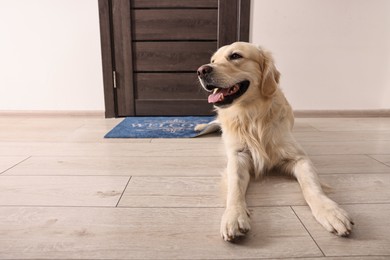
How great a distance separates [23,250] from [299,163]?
0.96 meters

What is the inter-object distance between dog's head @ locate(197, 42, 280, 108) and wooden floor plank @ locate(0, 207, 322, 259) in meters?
0.55

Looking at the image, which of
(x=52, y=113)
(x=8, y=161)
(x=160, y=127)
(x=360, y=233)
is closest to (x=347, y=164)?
(x=360, y=233)

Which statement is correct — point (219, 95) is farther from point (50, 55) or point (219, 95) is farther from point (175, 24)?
point (50, 55)

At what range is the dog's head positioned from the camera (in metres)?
1.24

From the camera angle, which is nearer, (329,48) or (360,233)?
(360,233)

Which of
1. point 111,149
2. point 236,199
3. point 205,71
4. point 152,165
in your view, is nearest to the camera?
point 236,199

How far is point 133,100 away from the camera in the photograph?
2.72m

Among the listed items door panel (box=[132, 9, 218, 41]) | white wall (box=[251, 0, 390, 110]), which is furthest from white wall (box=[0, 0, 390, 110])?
door panel (box=[132, 9, 218, 41])


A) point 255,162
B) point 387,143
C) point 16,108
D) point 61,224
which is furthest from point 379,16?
point 16,108

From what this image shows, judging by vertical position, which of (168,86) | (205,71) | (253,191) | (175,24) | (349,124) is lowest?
(349,124)

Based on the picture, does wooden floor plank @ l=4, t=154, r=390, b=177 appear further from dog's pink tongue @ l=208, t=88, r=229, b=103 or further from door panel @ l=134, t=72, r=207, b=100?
door panel @ l=134, t=72, r=207, b=100

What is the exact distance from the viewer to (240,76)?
4.14 feet

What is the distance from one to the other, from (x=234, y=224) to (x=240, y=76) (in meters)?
0.70

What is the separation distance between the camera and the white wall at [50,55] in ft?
8.25
